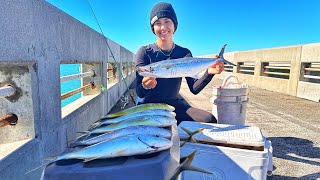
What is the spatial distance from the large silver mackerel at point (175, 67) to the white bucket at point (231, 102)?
62cm

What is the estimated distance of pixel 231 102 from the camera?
323 cm

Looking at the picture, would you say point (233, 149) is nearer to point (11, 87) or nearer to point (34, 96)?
point (34, 96)

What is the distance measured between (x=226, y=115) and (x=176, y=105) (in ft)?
2.51

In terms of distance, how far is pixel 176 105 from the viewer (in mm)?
3268

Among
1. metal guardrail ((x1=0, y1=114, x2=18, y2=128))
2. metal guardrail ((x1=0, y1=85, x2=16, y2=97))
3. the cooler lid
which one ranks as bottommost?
the cooler lid

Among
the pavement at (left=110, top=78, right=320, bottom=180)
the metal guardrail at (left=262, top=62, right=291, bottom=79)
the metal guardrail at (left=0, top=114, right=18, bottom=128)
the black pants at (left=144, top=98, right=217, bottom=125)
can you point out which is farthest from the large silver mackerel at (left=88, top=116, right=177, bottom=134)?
the metal guardrail at (left=262, top=62, right=291, bottom=79)

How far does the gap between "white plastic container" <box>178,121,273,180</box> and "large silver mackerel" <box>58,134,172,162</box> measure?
106 centimetres

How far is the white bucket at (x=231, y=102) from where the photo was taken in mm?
3230

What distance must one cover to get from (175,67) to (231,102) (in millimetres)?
1183

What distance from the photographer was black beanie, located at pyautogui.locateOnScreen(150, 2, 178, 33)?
2958 mm

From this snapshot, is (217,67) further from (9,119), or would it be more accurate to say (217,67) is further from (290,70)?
(290,70)

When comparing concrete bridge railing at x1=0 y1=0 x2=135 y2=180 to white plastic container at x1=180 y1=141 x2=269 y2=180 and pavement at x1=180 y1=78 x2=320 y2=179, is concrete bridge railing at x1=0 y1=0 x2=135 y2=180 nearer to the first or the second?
white plastic container at x1=180 y1=141 x2=269 y2=180

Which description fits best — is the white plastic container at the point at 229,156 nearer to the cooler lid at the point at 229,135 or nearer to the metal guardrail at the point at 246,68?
the cooler lid at the point at 229,135

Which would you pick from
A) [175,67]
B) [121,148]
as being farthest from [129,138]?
[175,67]
